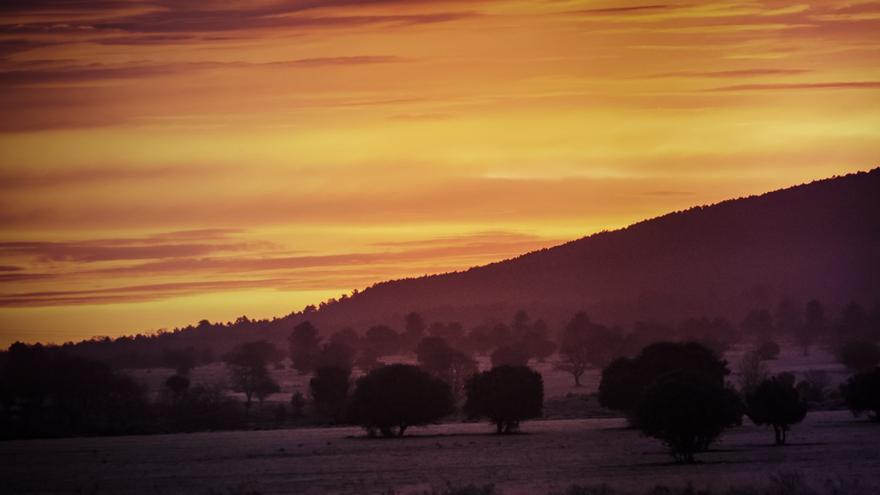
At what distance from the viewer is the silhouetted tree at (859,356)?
170 meters

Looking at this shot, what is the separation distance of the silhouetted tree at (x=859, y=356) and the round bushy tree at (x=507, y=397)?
2395 inches

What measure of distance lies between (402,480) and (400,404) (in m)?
51.2

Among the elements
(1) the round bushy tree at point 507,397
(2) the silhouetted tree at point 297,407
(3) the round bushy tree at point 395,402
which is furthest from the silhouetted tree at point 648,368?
(2) the silhouetted tree at point 297,407

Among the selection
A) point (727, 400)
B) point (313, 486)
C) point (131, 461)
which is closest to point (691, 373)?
point (727, 400)

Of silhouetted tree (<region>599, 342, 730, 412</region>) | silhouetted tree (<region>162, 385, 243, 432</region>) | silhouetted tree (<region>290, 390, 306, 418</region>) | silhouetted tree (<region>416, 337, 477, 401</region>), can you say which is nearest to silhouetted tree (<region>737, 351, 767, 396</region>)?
silhouetted tree (<region>599, 342, 730, 412</region>)

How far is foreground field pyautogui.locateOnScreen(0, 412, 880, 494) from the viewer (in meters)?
70.2

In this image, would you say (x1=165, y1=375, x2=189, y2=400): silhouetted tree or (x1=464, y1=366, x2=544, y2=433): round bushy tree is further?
(x1=165, y1=375, x2=189, y2=400): silhouetted tree

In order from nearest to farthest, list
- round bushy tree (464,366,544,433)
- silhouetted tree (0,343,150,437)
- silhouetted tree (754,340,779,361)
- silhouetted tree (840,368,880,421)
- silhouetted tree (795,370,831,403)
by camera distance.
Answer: silhouetted tree (840,368,880,421), round bushy tree (464,366,544,433), silhouetted tree (795,370,831,403), silhouetted tree (0,343,150,437), silhouetted tree (754,340,779,361)

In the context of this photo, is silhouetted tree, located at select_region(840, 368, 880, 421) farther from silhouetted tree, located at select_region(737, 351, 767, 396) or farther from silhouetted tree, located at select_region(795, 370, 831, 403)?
silhouetted tree, located at select_region(737, 351, 767, 396)

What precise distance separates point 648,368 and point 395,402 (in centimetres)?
2115

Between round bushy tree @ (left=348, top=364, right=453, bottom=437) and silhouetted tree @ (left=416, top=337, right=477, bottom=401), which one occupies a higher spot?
silhouetted tree @ (left=416, top=337, right=477, bottom=401)

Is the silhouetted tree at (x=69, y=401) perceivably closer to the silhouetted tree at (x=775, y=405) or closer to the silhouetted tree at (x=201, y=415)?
the silhouetted tree at (x=201, y=415)

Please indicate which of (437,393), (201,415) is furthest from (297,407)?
(437,393)

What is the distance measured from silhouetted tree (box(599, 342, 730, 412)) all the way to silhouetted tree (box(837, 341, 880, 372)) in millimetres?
55811
